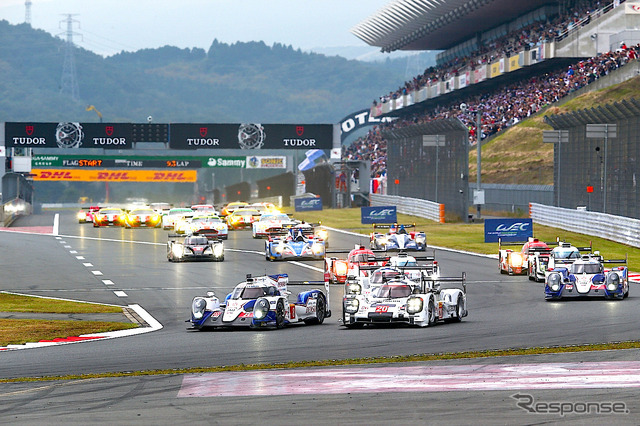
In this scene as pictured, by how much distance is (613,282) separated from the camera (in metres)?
27.2

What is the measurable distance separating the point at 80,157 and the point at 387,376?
9308 centimetres

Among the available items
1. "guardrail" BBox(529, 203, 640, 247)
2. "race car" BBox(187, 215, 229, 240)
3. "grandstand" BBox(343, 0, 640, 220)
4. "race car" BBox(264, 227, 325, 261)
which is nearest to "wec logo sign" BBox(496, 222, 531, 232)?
"guardrail" BBox(529, 203, 640, 247)

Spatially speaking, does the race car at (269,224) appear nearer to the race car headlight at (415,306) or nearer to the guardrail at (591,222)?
the guardrail at (591,222)

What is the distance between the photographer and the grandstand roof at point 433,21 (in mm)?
97812

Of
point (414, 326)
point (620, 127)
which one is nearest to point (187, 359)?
point (414, 326)

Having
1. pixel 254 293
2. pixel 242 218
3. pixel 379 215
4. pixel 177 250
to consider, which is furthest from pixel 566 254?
pixel 242 218

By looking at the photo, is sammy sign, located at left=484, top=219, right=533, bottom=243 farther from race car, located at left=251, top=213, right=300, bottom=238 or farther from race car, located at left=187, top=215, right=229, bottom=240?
race car, located at left=187, top=215, right=229, bottom=240

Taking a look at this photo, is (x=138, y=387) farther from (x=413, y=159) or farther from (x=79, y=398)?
(x=413, y=159)

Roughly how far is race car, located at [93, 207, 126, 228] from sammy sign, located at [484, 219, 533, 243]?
92.2ft

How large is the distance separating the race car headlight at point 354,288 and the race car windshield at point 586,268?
717 centimetres

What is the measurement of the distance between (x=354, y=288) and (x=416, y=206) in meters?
50.5

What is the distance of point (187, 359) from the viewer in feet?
57.4

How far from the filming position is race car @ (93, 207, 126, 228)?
6669cm

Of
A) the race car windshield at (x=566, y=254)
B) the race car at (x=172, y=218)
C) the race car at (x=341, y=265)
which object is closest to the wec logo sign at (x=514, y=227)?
the race car windshield at (x=566, y=254)
